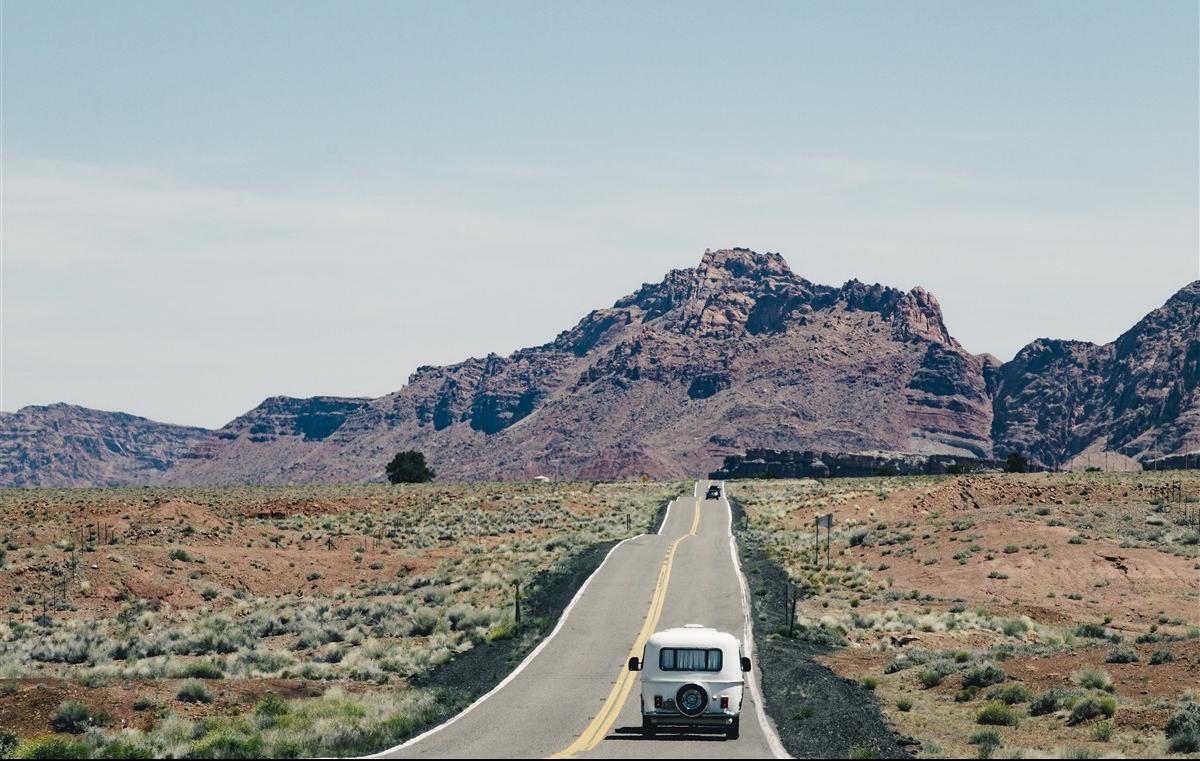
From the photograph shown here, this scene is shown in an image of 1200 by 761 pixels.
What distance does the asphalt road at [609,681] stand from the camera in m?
21.5

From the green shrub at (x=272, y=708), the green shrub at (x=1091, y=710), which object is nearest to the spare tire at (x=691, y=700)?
the green shrub at (x=1091, y=710)

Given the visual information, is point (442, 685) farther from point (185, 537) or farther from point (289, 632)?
point (185, 537)

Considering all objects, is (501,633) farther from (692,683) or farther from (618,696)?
(692,683)

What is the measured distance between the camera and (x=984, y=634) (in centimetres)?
4097

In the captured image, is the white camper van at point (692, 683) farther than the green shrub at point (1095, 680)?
No

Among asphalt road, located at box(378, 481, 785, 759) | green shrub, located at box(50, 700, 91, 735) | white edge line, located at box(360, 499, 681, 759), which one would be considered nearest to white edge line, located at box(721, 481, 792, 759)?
asphalt road, located at box(378, 481, 785, 759)

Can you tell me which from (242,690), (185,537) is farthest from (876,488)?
(242,690)

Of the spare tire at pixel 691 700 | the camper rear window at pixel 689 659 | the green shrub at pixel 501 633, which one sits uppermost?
the camper rear window at pixel 689 659

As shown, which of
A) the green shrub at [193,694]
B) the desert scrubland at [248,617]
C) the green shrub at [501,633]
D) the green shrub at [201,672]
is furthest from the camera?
the green shrub at [501,633]

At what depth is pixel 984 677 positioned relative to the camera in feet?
98.7

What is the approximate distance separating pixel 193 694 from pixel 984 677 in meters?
17.7

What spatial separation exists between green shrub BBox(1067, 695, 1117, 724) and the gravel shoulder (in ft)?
12.1

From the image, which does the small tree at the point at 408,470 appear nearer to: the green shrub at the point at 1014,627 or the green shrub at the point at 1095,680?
the green shrub at the point at 1014,627

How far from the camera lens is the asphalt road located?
845 inches
